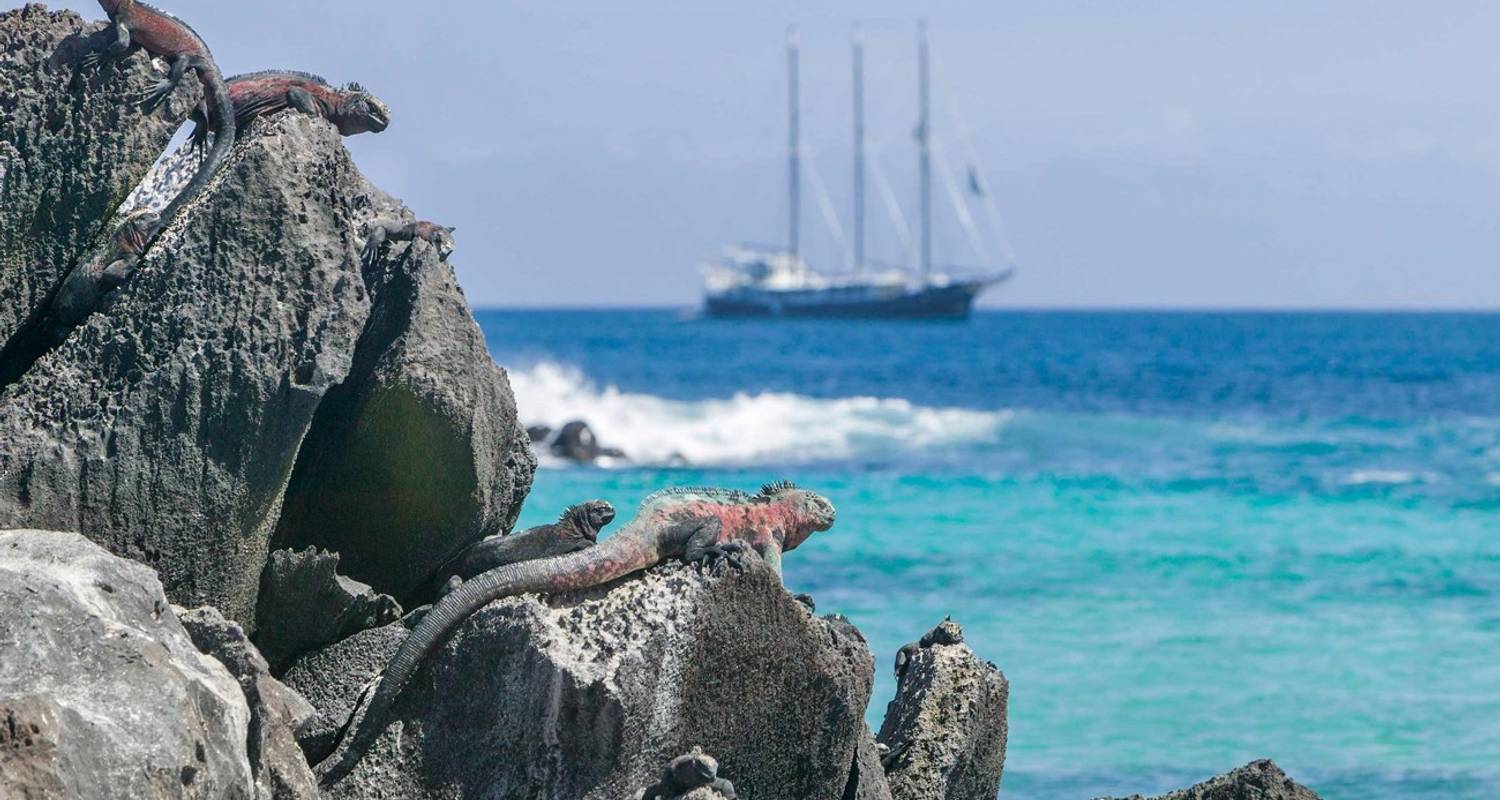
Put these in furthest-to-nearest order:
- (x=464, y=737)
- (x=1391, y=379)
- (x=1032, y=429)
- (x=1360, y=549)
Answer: (x=1391, y=379) → (x=1032, y=429) → (x=1360, y=549) → (x=464, y=737)

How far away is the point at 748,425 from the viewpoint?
3256 cm

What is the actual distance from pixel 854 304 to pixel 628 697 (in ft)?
293

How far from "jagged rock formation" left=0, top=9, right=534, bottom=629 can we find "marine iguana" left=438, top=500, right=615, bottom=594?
0.08 m

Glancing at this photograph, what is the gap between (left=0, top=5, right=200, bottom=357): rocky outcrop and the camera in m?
5.44

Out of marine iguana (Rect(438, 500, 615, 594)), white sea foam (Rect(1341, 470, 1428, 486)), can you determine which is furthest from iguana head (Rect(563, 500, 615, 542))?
white sea foam (Rect(1341, 470, 1428, 486))

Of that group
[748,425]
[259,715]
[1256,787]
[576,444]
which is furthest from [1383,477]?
[259,715]

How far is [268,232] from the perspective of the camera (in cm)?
532

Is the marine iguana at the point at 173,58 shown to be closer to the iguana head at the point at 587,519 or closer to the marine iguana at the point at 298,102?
the marine iguana at the point at 298,102

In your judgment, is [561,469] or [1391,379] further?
[1391,379]

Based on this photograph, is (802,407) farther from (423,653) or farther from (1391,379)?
(423,653)

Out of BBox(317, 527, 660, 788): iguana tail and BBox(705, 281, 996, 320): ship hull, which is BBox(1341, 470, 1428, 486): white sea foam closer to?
BBox(317, 527, 660, 788): iguana tail

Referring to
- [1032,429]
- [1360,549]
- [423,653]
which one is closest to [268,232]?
[423,653]

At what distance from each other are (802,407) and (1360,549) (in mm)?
18536

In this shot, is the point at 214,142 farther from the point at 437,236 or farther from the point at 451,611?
the point at 451,611
